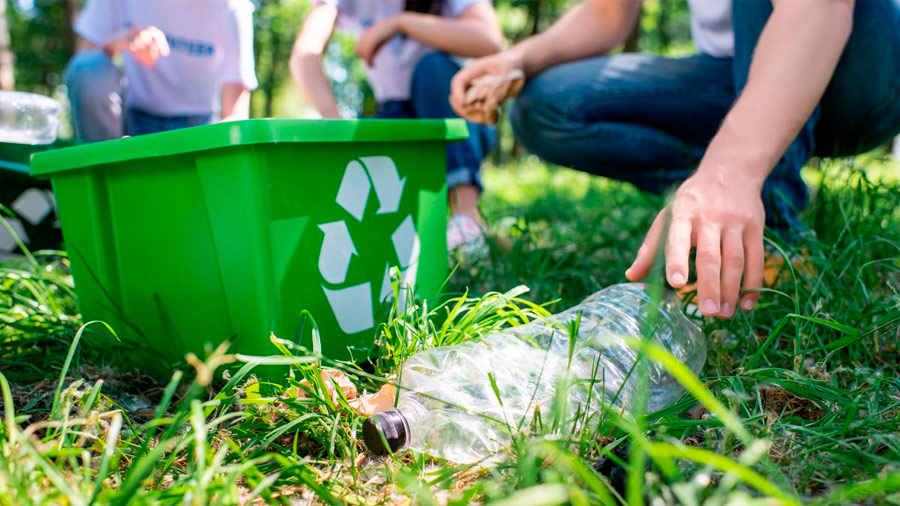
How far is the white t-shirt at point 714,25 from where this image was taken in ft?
6.62

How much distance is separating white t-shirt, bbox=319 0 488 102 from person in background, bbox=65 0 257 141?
1.87 feet

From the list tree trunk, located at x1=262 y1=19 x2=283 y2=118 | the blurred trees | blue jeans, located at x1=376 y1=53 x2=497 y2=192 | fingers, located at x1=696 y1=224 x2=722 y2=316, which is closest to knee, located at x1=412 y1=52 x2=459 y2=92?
blue jeans, located at x1=376 y1=53 x2=497 y2=192

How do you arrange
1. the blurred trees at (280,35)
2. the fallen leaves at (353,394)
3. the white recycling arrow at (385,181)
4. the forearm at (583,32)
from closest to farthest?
the fallen leaves at (353,394)
the white recycling arrow at (385,181)
the forearm at (583,32)
the blurred trees at (280,35)

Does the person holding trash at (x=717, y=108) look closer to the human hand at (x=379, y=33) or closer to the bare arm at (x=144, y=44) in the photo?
the human hand at (x=379, y=33)

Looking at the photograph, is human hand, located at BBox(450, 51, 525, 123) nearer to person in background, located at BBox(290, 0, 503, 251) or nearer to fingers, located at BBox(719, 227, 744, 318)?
person in background, located at BBox(290, 0, 503, 251)

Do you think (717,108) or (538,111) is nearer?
(717,108)

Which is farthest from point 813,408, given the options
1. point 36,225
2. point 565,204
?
point 565,204

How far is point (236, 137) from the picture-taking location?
108 centimetres

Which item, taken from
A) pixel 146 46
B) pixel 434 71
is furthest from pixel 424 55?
pixel 146 46

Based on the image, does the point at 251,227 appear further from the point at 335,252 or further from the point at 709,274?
the point at 709,274

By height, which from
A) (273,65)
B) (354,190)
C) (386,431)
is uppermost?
(354,190)

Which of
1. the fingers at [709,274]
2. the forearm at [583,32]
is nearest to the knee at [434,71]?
the forearm at [583,32]

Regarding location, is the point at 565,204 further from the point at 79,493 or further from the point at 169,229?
the point at 79,493

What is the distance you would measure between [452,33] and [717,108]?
106 cm
